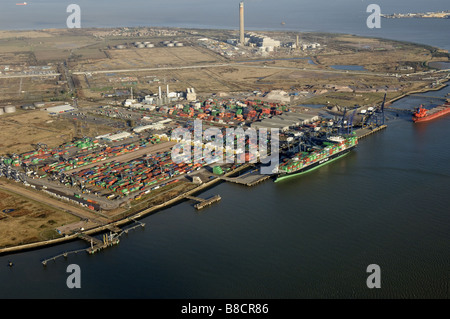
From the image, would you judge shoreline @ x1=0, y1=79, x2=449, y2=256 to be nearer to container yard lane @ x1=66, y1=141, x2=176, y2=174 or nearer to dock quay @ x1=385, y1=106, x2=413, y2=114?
container yard lane @ x1=66, y1=141, x2=176, y2=174

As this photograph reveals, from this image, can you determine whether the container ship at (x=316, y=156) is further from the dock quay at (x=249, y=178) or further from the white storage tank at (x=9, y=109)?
the white storage tank at (x=9, y=109)

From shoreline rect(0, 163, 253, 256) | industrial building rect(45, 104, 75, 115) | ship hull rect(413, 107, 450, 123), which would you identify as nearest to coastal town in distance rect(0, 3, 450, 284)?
shoreline rect(0, 163, 253, 256)

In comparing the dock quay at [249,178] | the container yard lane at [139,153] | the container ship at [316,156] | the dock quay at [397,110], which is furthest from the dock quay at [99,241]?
the dock quay at [397,110]

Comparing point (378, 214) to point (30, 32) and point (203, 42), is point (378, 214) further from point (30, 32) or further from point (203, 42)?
point (30, 32)

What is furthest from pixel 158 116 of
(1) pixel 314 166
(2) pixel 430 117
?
(2) pixel 430 117

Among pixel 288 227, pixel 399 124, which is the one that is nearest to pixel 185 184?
pixel 288 227

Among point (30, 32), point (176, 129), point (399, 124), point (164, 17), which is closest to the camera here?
point (176, 129)
